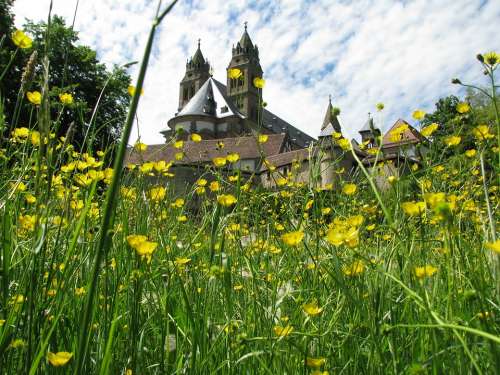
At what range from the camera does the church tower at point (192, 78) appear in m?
53.6

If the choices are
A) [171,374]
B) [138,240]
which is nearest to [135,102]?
[138,240]

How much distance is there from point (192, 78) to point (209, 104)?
9.06 m

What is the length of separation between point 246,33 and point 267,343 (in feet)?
188

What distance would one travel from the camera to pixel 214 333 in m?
1.20

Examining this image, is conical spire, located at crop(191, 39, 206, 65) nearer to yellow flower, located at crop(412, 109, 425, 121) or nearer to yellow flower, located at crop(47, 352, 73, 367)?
yellow flower, located at crop(412, 109, 425, 121)

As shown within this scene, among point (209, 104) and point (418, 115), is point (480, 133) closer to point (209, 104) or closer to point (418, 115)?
point (418, 115)

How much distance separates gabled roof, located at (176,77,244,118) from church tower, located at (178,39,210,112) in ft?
12.8

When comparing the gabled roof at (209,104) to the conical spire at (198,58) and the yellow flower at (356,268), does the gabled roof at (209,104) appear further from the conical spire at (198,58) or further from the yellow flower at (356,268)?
the yellow flower at (356,268)

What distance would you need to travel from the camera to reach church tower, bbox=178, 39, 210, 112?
176 feet

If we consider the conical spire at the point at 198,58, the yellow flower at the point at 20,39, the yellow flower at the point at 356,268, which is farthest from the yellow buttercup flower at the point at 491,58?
the conical spire at the point at 198,58

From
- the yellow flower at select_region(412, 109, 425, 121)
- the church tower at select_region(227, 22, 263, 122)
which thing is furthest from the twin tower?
the yellow flower at select_region(412, 109, 425, 121)

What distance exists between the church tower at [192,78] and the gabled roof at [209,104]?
3.92 meters

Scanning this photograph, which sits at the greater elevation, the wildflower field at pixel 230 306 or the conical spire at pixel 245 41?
the conical spire at pixel 245 41

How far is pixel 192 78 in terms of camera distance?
53844 mm
